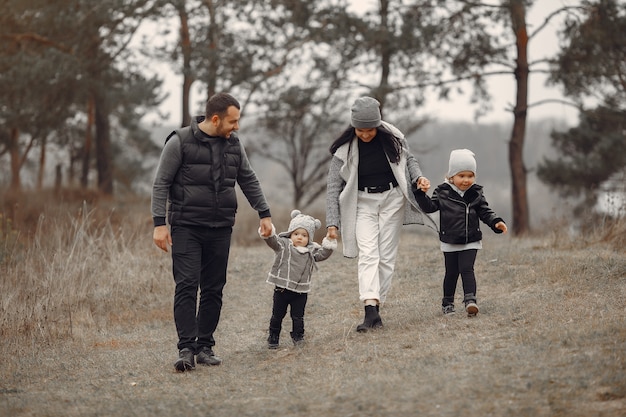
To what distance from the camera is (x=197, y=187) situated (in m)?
6.44

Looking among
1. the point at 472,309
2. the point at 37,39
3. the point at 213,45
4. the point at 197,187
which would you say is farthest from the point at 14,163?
the point at 472,309

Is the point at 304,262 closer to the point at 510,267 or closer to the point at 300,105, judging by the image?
the point at 510,267

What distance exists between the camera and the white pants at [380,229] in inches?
286

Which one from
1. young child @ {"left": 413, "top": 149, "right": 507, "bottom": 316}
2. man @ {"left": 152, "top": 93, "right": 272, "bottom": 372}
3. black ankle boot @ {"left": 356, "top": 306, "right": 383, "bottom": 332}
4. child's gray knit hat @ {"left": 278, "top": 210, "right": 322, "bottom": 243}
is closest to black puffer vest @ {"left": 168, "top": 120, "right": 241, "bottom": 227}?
man @ {"left": 152, "top": 93, "right": 272, "bottom": 372}

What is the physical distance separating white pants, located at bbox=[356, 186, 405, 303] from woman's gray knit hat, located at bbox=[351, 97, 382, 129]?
63 cm

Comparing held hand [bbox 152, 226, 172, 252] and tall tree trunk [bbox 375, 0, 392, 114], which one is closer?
held hand [bbox 152, 226, 172, 252]

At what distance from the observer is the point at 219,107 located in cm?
641

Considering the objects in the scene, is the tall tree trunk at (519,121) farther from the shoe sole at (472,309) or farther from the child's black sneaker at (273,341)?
the child's black sneaker at (273,341)

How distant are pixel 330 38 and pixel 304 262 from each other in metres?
14.3

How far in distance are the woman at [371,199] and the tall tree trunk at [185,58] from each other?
14.3 m

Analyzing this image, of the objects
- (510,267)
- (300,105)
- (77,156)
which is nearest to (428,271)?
(510,267)

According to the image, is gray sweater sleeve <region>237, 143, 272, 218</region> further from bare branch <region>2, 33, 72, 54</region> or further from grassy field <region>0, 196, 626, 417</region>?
bare branch <region>2, 33, 72, 54</region>

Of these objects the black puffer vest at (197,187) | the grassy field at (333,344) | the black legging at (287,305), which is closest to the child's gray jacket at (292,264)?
the black legging at (287,305)

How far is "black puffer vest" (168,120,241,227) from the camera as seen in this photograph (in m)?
6.43
